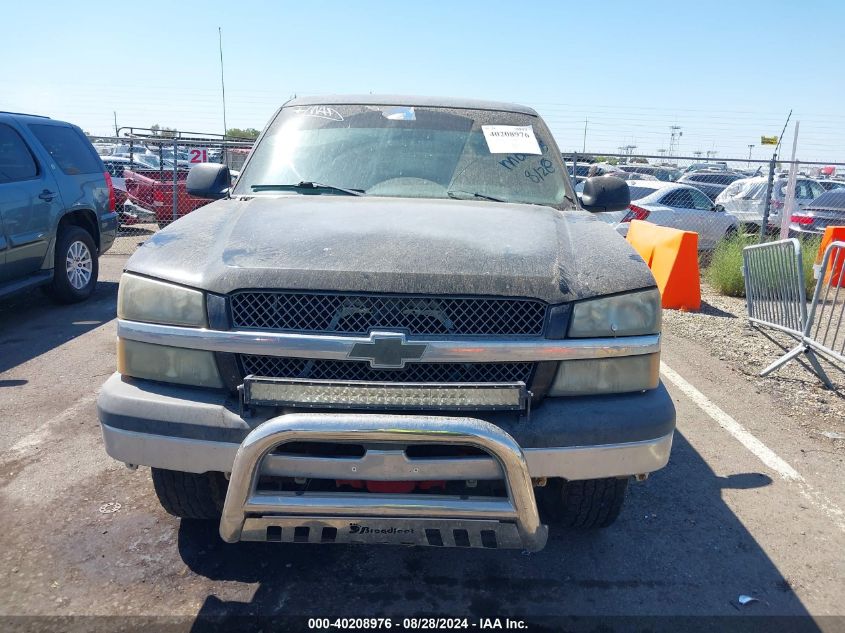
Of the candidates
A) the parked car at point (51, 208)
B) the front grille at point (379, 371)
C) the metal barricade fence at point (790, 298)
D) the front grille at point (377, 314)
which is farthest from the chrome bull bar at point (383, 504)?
the parked car at point (51, 208)

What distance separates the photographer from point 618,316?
263 centimetres

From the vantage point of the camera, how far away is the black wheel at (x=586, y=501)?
2.99 m

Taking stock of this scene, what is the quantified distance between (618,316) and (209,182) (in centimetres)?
260

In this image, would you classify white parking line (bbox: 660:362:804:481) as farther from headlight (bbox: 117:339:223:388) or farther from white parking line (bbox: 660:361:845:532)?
headlight (bbox: 117:339:223:388)

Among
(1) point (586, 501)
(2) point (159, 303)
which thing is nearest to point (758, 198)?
(1) point (586, 501)

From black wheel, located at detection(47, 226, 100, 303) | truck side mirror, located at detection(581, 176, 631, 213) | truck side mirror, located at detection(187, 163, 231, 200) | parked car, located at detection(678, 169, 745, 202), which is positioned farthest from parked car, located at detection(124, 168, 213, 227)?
truck side mirror, located at detection(581, 176, 631, 213)

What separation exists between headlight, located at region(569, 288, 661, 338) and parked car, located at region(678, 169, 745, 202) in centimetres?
1435

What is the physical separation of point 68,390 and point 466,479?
3.88 metres

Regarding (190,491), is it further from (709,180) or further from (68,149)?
(709,180)

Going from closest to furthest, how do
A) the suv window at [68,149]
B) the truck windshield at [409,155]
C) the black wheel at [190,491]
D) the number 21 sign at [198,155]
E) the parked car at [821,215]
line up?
the black wheel at [190,491] < the truck windshield at [409,155] < the suv window at [68,149] < the parked car at [821,215] < the number 21 sign at [198,155]

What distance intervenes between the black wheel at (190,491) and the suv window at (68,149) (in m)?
5.84

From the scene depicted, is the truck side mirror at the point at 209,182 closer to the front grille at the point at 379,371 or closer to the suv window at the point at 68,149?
the front grille at the point at 379,371

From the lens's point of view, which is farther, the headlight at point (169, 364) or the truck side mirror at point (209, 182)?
the truck side mirror at point (209, 182)

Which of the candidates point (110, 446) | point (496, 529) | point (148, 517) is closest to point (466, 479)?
point (496, 529)
